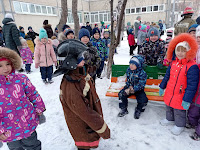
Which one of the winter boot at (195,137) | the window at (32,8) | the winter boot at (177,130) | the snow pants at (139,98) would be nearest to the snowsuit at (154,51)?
the snow pants at (139,98)

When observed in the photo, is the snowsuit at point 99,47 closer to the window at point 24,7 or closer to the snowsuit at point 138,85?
the snowsuit at point 138,85

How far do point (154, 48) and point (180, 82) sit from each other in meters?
1.58

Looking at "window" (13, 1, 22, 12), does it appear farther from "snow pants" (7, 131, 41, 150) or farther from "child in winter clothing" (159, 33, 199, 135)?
"child in winter clothing" (159, 33, 199, 135)

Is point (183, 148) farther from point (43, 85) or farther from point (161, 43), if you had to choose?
point (43, 85)

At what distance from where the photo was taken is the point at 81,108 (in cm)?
147

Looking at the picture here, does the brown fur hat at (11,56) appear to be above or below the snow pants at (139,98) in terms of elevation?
above

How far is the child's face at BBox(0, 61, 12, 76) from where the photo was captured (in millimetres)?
1603

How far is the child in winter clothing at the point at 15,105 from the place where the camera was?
1.63m

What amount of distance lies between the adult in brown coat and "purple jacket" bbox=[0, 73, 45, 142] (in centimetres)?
55

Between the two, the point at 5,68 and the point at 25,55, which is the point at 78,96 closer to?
the point at 5,68

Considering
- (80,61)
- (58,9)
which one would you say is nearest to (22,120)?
(80,61)

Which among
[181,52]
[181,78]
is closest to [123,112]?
[181,78]

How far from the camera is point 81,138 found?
1.78 meters

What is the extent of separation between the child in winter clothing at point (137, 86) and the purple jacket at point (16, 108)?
1.84 metres
